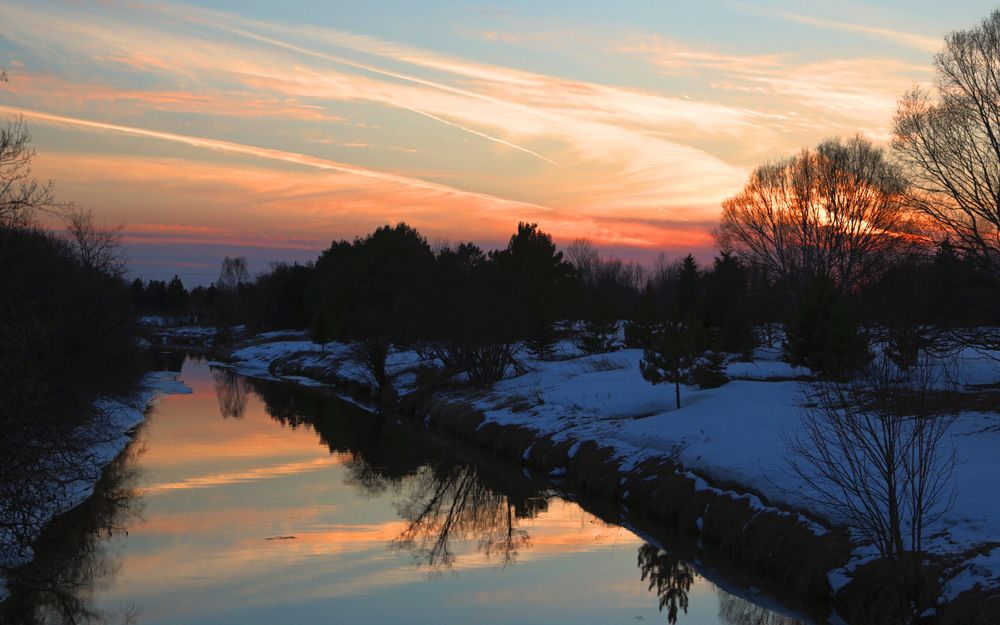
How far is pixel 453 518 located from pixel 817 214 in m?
40.3

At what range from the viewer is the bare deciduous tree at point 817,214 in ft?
167

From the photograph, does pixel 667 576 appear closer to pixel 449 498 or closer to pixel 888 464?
pixel 888 464

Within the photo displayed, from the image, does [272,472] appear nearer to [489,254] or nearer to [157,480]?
[157,480]

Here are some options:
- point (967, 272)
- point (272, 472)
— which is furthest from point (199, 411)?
point (967, 272)

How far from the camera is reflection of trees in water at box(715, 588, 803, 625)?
12742 millimetres

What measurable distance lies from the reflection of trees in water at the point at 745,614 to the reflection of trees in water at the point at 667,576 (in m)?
0.65

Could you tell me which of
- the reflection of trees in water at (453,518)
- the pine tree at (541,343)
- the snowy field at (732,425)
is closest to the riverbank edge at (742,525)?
the snowy field at (732,425)

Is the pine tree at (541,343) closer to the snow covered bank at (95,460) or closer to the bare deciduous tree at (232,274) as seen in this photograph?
the snow covered bank at (95,460)

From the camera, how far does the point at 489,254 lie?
251 ft

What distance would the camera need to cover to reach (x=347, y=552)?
672 inches

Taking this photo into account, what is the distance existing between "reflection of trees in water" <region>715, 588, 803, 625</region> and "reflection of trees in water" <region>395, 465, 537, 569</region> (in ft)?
14.9

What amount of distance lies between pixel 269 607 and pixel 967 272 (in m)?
18.7

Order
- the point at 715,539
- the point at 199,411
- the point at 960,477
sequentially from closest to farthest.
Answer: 1. the point at 960,477
2. the point at 715,539
3. the point at 199,411

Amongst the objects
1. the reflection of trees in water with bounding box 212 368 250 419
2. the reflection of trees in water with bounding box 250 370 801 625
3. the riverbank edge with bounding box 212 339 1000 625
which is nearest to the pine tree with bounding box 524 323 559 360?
the reflection of trees in water with bounding box 250 370 801 625
